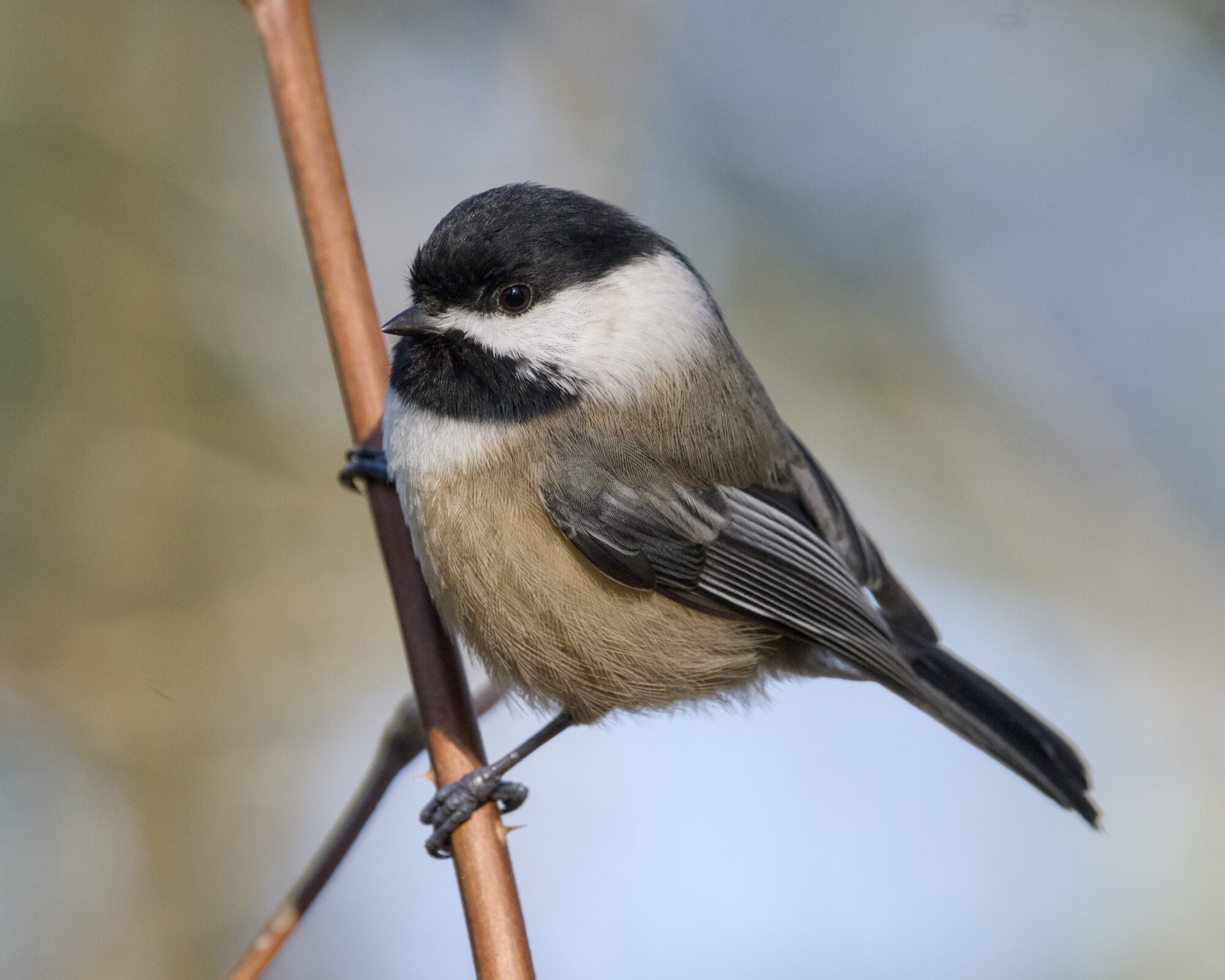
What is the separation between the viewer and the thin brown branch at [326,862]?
1087 mm

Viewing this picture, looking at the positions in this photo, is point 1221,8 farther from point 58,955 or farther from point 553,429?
point 58,955

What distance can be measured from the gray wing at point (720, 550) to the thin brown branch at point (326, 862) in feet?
1.67

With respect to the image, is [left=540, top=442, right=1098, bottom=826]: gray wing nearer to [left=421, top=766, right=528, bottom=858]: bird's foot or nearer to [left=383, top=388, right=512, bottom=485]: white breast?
[left=383, top=388, right=512, bottom=485]: white breast

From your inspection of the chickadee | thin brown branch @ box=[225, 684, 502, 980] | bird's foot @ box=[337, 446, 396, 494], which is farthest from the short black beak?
thin brown branch @ box=[225, 684, 502, 980]

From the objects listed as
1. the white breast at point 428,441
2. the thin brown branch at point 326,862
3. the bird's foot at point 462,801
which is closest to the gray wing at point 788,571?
the white breast at point 428,441

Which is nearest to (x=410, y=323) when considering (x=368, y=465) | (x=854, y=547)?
(x=368, y=465)

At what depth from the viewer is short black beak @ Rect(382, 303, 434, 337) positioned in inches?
61.4

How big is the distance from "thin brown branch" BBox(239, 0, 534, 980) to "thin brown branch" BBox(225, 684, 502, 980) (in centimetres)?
13

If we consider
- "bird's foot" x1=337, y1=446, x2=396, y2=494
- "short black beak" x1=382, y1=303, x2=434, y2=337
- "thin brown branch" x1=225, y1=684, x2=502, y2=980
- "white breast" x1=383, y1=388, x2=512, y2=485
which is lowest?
"thin brown branch" x1=225, y1=684, x2=502, y2=980

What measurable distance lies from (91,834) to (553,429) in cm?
183

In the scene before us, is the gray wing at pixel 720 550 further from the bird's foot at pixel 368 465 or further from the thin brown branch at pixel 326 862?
the thin brown branch at pixel 326 862

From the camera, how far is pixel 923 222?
3.69 meters

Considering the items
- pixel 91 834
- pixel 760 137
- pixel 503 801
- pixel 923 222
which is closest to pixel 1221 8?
pixel 923 222

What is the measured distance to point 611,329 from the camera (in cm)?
169
